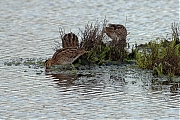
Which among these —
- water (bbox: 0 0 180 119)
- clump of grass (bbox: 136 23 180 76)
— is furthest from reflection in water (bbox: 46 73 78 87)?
clump of grass (bbox: 136 23 180 76)

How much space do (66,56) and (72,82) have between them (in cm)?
135

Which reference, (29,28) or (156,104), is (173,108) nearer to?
(156,104)

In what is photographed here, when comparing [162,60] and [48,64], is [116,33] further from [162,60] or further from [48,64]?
[162,60]

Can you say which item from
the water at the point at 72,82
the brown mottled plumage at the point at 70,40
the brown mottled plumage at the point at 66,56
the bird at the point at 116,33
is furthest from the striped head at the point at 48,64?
the bird at the point at 116,33

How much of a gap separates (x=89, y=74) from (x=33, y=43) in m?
3.94

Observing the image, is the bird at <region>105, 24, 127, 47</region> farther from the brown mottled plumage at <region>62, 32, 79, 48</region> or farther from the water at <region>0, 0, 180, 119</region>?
the water at <region>0, 0, 180, 119</region>

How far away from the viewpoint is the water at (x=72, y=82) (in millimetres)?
11523

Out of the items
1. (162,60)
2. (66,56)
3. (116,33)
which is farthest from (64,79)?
(116,33)

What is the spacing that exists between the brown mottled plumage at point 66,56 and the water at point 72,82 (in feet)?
0.95

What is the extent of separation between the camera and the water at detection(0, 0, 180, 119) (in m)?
11.5

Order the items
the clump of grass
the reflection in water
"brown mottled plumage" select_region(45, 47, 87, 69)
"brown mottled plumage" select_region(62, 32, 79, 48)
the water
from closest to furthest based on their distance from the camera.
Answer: the water → the reflection in water → the clump of grass → "brown mottled plumage" select_region(45, 47, 87, 69) → "brown mottled plumage" select_region(62, 32, 79, 48)

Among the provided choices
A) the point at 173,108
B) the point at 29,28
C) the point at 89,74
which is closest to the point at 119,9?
the point at 29,28

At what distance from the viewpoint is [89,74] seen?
14578 mm

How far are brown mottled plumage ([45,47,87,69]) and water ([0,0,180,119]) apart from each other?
29cm
